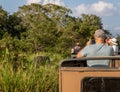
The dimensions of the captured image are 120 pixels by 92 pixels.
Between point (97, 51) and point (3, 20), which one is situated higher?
point (3, 20)

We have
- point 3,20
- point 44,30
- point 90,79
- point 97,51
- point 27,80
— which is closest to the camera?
point 90,79

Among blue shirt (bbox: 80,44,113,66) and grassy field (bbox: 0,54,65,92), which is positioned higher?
blue shirt (bbox: 80,44,113,66)

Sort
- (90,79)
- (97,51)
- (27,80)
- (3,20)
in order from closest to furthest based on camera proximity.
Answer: (90,79) < (97,51) < (27,80) < (3,20)

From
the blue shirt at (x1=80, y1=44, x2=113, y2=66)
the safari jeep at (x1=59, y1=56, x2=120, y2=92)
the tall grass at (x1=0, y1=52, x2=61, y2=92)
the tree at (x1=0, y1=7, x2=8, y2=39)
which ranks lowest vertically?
the tall grass at (x1=0, y1=52, x2=61, y2=92)

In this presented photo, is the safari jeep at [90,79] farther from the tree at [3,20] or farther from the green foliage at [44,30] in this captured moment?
the tree at [3,20]

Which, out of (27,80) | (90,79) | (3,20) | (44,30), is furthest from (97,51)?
(3,20)

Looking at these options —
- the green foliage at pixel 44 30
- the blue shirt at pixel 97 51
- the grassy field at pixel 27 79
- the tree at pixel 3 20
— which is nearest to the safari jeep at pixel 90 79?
the blue shirt at pixel 97 51

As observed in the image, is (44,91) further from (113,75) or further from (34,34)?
(34,34)

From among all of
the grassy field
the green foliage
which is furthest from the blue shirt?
the green foliage

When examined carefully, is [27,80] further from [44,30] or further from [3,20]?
[3,20]

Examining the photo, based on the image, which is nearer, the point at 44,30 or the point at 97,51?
the point at 97,51

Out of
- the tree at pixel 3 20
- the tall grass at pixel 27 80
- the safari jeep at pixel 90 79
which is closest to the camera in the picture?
the safari jeep at pixel 90 79

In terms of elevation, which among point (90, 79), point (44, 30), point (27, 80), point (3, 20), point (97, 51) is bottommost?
point (27, 80)

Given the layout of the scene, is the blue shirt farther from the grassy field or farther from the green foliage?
the green foliage
